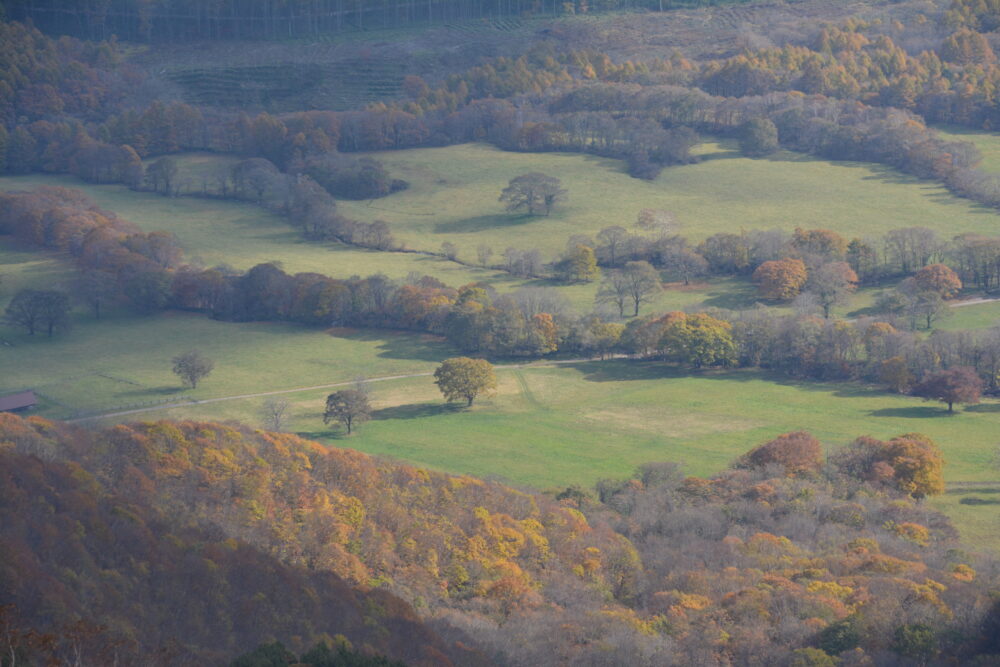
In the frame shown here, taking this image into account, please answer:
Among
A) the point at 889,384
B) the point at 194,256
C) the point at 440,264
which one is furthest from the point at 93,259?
the point at 889,384

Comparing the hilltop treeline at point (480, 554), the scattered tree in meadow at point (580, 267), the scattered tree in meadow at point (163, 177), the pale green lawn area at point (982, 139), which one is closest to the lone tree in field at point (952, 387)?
the hilltop treeline at point (480, 554)

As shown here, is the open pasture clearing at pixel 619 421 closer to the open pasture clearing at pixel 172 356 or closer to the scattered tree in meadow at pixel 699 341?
the scattered tree in meadow at pixel 699 341

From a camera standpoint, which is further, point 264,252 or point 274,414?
point 264,252

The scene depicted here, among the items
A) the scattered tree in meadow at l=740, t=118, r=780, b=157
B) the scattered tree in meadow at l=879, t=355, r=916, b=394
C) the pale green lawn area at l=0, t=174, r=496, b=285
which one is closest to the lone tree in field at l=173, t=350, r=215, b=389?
the pale green lawn area at l=0, t=174, r=496, b=285

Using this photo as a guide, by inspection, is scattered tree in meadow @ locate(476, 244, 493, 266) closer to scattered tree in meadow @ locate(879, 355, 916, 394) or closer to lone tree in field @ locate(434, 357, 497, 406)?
lone tree in field @ locate(434, 357, 497, 406)

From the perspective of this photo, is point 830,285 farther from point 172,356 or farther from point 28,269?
point 28,269

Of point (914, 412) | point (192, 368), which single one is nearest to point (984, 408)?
point (914, 412)
